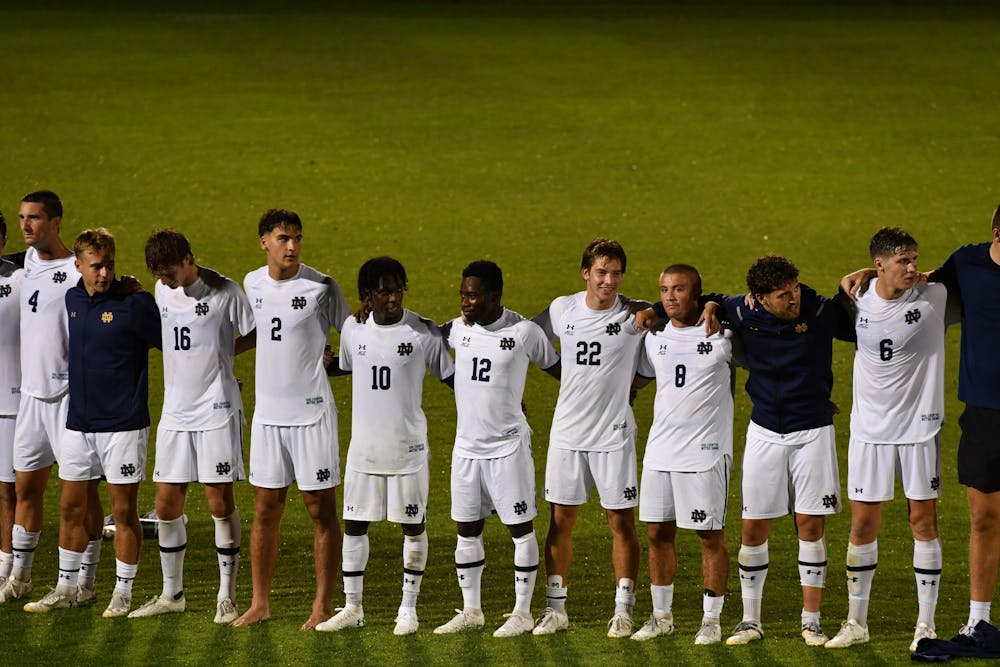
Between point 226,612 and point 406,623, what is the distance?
105 centimetres

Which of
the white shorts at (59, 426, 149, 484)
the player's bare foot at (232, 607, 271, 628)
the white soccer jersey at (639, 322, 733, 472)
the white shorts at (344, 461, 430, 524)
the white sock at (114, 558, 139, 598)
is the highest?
the white soccer jersey at (639, 322, 733, 472)

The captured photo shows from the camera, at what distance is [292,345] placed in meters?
8.33

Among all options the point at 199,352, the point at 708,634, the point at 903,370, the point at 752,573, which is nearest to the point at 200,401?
the point at 199,352

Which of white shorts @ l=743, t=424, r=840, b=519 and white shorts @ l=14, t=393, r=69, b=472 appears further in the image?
white shorts @ l=14, t=393, r=69, b=472

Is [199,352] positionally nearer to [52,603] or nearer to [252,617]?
[252,617]

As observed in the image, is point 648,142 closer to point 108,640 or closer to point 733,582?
point 733,582

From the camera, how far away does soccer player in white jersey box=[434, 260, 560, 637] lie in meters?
8.11

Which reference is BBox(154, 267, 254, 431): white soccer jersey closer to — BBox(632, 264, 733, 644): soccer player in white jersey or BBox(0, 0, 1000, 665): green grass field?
BBox(0, 0, 1000, 665): green grass field

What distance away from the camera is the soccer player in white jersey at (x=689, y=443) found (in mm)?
7953

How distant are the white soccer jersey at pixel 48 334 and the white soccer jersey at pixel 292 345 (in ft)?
4.13

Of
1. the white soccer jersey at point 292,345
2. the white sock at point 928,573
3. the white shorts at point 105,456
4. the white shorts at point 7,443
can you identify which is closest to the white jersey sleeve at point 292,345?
the white soccer jersey at point 292,345

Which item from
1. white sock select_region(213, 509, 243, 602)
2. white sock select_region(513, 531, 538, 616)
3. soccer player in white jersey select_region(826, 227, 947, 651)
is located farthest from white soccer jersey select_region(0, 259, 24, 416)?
soccer player in white jersey select_region(826, 227, 947, 651)

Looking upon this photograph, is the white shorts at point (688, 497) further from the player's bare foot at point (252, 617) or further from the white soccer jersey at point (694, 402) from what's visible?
the player's bare foot at point (252, 617)

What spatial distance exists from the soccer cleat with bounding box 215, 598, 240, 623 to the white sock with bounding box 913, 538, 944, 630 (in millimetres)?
3774
